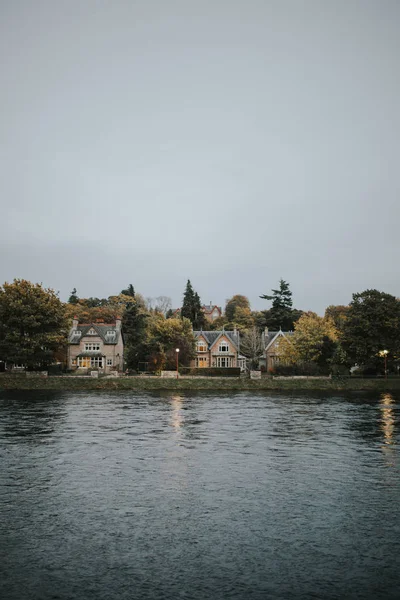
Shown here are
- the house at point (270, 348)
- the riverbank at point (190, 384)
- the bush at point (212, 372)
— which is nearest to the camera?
the riverbank at point (190, 384)

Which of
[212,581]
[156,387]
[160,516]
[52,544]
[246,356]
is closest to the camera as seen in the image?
[212,581]

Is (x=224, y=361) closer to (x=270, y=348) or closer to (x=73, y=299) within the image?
(x=270, y=348)

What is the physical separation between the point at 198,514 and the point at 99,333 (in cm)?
9440

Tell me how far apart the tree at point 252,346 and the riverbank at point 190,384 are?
36.7m

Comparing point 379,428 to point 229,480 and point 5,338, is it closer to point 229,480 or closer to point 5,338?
point 229,480

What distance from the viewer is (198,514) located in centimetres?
1598

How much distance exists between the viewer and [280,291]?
13438cm

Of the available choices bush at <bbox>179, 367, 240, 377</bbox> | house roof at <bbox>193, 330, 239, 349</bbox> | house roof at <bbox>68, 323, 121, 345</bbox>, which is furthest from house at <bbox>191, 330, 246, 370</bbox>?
bush at <bbox>179, 367, 240, 377</bbox>

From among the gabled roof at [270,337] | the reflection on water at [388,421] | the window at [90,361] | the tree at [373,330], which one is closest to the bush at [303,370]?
the tree at [373,330]

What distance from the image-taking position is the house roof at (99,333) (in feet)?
353

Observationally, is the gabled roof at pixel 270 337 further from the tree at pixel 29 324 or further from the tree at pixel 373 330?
the tree at pixel 29 324

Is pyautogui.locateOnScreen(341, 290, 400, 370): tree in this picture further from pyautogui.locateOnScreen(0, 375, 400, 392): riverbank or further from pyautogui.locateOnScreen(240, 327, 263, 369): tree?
pyautogui.locateOnScreen(240, 327, 263, 369): tree

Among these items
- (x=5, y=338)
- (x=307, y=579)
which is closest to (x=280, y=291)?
(x=5, y=338)

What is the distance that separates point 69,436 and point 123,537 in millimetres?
18275
